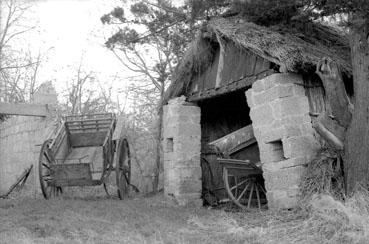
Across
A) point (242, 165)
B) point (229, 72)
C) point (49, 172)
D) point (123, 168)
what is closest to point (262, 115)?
point (242, 165)

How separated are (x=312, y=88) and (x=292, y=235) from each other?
302 cm

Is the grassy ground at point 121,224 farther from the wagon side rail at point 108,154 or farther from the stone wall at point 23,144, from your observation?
the stone wall at point 23,144

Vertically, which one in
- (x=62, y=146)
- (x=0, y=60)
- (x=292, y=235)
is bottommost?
(x=292, y=235)

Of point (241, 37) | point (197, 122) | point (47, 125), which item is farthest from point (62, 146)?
point (241, 37)

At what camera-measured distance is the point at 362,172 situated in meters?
6.04

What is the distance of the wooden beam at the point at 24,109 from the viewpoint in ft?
34.0

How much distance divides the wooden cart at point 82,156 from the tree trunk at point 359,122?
446cm

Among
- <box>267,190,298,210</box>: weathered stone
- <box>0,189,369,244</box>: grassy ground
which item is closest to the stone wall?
<box>0,189,369,244</box>: grassy ground

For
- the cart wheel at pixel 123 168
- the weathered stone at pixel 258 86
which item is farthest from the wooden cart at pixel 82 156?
the weathered stone at pixel 258 86

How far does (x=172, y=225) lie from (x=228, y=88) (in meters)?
3.15

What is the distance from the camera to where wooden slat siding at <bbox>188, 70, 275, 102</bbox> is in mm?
7697

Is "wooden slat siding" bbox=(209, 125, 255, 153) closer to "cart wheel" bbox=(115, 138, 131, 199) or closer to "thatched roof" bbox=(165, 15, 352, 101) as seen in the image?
"thatched roof" bbox=(165, 15, 352, 101)

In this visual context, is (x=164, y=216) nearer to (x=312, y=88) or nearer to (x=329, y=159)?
(x=329, y=159)

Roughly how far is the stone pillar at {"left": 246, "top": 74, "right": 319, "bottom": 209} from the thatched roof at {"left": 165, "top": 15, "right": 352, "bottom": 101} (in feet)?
1.19
